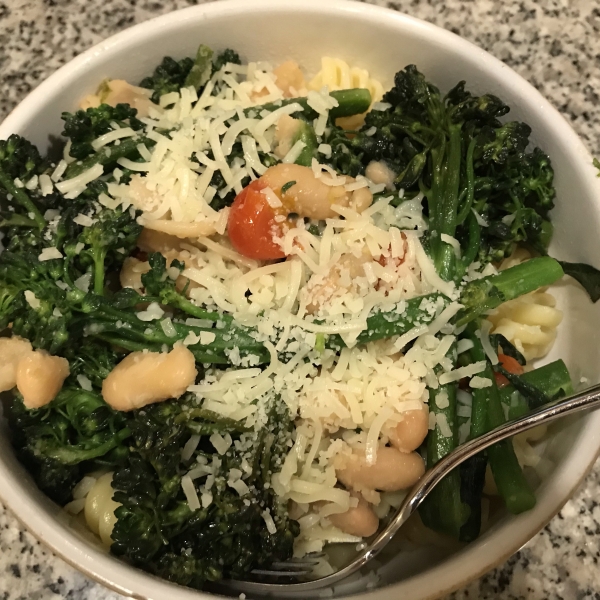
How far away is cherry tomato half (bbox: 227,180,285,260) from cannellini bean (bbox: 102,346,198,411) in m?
0.29

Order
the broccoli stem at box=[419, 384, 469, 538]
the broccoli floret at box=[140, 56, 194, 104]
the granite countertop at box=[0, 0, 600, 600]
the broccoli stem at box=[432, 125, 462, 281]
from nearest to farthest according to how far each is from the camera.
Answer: the broccoli stem at box=[419, 384, 469, 538] → the broccoli stem at box=[432, 125, 462, 281] → the broccoli floret at box=[140, 56, 194, 104] → the granite countertop at box=[0, 0, 600, 600]

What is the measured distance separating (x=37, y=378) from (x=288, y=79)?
1.01 m

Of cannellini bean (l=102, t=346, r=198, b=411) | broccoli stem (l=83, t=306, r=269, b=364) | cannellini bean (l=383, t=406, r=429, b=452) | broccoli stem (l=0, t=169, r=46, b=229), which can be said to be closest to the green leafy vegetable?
cannellini bean (l=383, t=406, r=429, b=452)

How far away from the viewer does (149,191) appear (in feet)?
4.75

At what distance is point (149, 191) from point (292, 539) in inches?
34.1

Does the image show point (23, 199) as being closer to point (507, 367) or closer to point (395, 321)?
point (395, 321)

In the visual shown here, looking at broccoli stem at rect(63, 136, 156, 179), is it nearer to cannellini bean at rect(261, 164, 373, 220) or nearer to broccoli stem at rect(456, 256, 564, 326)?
cannellini bean at rect(261, 164, 373, 220)

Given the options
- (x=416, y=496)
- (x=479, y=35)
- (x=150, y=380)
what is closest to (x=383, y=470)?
(x=416, y=496)

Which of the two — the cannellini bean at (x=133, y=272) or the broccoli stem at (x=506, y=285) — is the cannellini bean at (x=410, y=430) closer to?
the broccoli stem at (x=506, y=285)

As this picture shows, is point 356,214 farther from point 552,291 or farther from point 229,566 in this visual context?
point 229,566

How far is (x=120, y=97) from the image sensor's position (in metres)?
1.58

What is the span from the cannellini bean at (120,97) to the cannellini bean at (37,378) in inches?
28.0

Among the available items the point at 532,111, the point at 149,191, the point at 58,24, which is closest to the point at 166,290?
the point at 149,191

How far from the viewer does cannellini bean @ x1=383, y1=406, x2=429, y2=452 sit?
1.30 meters
